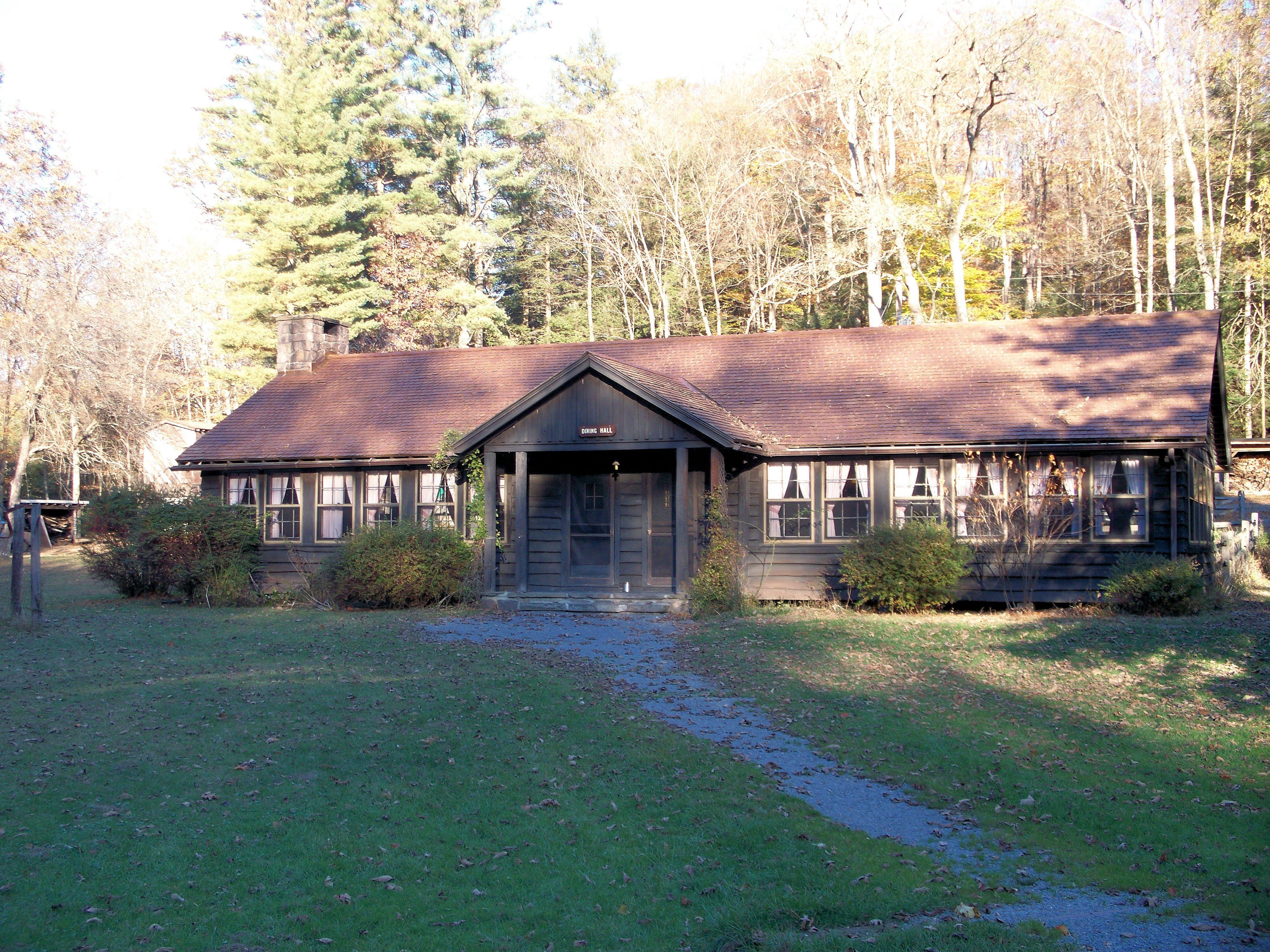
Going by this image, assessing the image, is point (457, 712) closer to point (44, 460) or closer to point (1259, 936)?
point (1259, 936)

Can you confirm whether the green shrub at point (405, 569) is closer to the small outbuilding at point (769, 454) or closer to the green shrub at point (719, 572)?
the small outbuilding at point (769, 454)

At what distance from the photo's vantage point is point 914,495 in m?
18.1

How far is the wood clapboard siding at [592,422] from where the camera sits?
57.1 ft

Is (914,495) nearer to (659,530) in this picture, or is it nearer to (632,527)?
(659,530)

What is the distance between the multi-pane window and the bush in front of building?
3.64 metres

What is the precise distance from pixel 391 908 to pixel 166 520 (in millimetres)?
16245

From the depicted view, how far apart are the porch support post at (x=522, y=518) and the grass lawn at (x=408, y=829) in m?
7.09

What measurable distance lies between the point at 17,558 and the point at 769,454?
12064mm

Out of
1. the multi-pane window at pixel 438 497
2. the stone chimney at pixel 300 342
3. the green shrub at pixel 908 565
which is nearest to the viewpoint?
the green shrub at pixel 908 565

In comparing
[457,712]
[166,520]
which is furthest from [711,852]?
[166,520]

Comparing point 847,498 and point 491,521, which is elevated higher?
point 847,498

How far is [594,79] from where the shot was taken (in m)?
44.0

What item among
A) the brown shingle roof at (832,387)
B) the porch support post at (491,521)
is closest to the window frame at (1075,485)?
the brown shingle roof at (832,387)

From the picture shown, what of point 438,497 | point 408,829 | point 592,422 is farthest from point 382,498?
point 408,829
